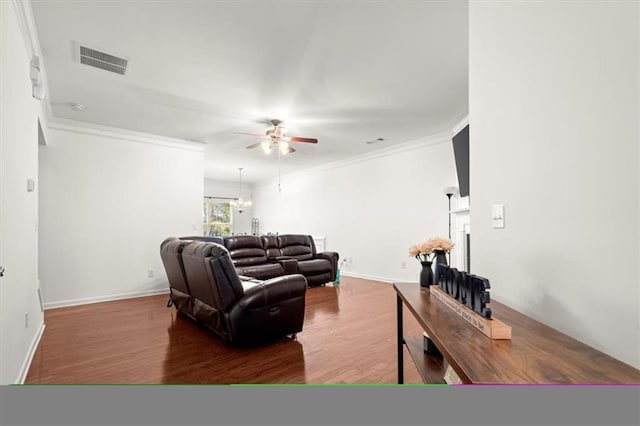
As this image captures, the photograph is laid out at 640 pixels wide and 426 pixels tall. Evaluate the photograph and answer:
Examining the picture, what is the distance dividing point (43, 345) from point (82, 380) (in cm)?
110

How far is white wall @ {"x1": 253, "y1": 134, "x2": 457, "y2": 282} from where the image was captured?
219 inches

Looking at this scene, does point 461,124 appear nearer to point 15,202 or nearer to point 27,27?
point 27,27

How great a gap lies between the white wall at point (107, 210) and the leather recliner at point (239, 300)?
8.48ft

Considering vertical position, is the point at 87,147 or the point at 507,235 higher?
the point at 87,147

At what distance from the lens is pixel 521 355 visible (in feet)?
2.81

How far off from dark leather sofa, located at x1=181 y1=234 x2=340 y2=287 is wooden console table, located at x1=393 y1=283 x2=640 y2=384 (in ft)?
14.1

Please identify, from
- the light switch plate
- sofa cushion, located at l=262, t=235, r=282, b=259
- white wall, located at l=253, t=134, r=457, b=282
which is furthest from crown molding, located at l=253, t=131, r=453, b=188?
the light switch plate

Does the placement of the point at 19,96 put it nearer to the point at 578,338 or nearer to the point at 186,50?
the point at 186,50

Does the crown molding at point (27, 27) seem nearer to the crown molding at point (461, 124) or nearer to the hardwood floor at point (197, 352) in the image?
the hardwood floor at point (197, 352)

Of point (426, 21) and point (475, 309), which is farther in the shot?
point (426, 21)

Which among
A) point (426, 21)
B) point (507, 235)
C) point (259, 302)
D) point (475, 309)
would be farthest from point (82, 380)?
point (426, 21)

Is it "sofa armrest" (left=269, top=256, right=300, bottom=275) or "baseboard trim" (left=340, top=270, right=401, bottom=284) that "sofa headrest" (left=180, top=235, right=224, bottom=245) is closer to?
"sofa armrest" (left=269, top=256, right=300, bottom=275)

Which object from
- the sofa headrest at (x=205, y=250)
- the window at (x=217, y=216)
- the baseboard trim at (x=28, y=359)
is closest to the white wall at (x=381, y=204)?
the window at (x=217, y=216)

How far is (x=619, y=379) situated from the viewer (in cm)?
71
